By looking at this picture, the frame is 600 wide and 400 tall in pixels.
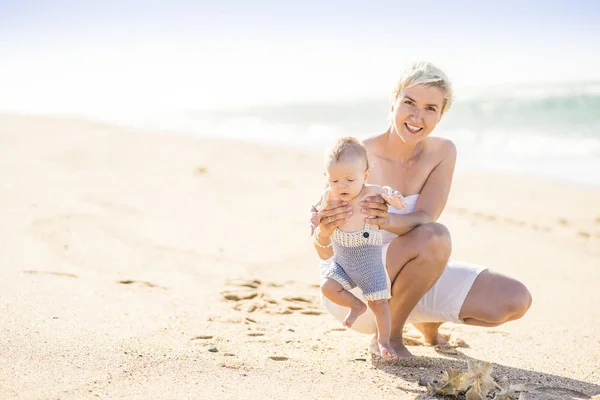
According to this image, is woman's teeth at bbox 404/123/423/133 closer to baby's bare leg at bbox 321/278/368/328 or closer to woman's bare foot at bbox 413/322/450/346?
baby's bare leg at bbox 321/278/368/328

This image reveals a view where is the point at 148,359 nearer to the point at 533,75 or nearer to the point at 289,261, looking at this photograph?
the point at 289,261

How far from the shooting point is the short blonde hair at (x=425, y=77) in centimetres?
348

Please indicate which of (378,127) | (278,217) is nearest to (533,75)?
(378,127)

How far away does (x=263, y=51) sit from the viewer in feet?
104

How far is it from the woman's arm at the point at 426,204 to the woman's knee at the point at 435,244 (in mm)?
103

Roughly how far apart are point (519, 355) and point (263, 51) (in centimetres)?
2909

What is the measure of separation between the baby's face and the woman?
6 centimetres

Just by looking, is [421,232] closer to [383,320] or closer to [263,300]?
[383,320]

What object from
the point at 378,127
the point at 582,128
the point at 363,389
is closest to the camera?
the point at 363,389

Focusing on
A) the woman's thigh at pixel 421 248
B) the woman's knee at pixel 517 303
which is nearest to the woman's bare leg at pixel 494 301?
the woman's knee at pixel 517 303

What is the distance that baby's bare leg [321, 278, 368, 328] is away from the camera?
312 cm

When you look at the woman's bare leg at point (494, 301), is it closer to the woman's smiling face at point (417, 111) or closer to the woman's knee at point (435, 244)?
the woman's knee at point (435, 244)

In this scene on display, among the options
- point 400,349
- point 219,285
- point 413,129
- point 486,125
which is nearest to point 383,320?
point 400,349

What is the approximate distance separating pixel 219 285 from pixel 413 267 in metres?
1.76
